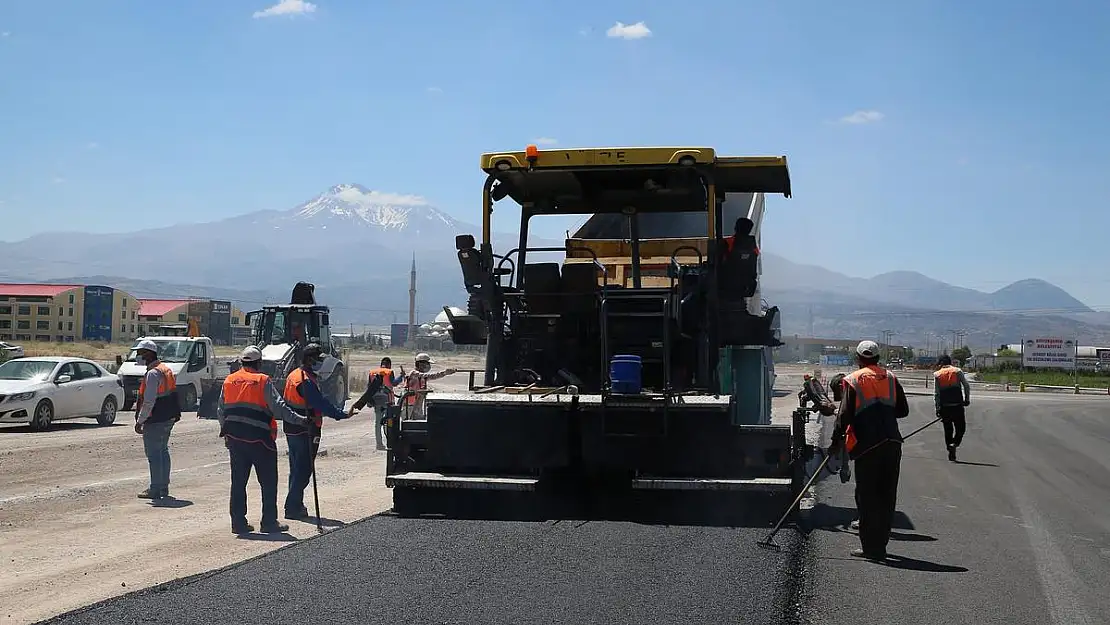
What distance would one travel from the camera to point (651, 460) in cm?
859

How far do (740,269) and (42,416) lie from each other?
558 inches

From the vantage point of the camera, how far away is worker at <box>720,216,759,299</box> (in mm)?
9492

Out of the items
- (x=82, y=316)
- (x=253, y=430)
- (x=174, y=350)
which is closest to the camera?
(x=253, y=430)

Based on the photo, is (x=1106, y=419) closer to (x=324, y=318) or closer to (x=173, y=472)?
(x=324, y=318)

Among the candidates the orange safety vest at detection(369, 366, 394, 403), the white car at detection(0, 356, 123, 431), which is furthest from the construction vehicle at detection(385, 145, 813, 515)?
the white car at detection(0, 356, 123, 431)

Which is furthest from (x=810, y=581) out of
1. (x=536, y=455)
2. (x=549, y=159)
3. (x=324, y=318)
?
(x=324, y=318)

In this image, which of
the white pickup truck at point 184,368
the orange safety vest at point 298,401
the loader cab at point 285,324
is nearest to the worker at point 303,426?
the orange safety vest at point 298,401

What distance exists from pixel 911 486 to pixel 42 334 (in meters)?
70.7

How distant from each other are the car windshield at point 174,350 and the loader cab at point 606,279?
15.9 m

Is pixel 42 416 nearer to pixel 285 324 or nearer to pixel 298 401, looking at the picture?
pixel 285 324

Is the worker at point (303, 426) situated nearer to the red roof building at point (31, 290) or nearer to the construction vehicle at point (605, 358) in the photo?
the construction vehicle at point (605, 358)

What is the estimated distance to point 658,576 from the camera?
700 cm

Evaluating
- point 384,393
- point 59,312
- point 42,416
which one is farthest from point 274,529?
point 59,312

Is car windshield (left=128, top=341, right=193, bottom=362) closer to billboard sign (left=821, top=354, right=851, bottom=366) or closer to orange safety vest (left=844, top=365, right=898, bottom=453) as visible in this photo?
orange safety vest (left=844, top=365, right=898, bottom=453)
